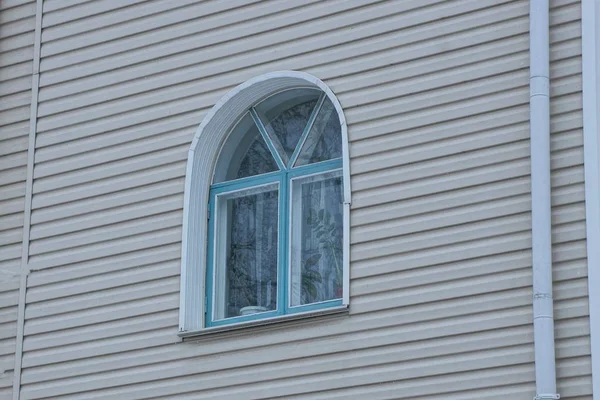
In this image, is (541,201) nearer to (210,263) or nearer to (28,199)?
(210,263)

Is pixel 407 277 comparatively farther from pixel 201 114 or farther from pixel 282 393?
pixel 201 114

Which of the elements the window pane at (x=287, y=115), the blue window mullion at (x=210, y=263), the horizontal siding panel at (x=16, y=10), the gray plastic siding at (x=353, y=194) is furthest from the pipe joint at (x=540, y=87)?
the horizontal siding panel at (x=16, y=10)

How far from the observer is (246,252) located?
10.6 meters

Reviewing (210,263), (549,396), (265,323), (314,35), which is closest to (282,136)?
(314,35)

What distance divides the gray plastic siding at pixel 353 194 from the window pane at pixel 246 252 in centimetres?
36

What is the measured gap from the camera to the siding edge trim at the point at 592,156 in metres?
8.68

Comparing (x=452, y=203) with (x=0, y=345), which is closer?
(x=452, y=203)

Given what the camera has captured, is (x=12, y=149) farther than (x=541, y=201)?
Yes

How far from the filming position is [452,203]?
947cm

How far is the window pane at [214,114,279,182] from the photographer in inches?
426

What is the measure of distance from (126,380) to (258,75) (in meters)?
2.35

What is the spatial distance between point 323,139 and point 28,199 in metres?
2.38

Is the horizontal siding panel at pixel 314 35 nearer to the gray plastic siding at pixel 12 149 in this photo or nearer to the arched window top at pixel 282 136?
the gray plastic siding at pixel 12 149

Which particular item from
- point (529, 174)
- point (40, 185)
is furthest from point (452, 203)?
point (40, 185)
